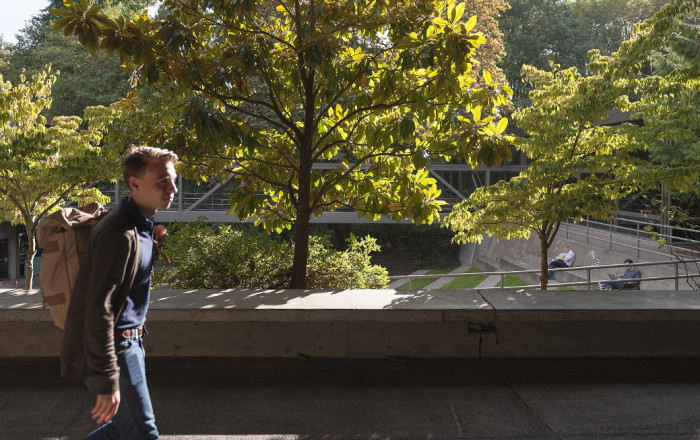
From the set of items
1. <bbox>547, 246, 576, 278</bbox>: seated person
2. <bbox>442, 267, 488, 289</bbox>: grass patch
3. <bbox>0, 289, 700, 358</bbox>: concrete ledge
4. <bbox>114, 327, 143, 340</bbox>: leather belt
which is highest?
<bbox>114, 327, 143, 340</bbox>: leather belt

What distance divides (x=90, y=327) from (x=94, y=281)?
0.20 m

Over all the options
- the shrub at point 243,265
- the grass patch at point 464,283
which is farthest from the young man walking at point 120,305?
the grass patch at point 464,283

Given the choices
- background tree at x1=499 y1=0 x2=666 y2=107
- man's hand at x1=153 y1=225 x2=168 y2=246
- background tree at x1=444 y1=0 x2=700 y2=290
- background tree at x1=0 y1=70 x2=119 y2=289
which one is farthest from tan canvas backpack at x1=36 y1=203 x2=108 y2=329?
background tree at x1=499 y1=0 x2=666 y2=107

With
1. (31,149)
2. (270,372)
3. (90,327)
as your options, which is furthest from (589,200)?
(31,149)

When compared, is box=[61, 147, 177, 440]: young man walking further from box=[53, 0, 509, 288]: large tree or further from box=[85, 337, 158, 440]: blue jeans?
box=[53, 0, 509, 288]: large tree

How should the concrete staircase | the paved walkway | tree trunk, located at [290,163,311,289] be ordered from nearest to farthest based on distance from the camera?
the paved walkway → tree trunk, located at [290,163,311,289] → the concrete staircase

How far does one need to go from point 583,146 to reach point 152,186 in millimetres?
8371

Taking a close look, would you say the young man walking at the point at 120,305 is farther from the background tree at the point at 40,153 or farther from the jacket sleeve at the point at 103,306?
the background tree at the point at 40,153

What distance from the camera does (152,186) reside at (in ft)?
9.37

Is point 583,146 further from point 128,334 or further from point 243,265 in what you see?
point 128,334

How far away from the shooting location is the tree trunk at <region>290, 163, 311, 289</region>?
260 inches

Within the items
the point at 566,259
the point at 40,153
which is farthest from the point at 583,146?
the point at 566,259

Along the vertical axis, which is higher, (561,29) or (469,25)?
(561,29)

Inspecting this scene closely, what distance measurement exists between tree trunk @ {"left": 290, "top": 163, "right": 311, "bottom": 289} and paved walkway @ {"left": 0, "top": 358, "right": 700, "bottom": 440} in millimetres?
1660
